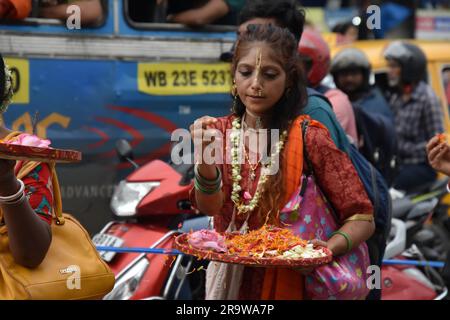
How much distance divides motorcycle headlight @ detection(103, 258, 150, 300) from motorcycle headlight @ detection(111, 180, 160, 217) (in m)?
0.34

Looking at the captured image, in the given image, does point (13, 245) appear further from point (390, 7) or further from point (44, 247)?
point (390, 7)

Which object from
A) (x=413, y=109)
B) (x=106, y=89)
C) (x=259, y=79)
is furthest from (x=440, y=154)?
(x=413, y=109)

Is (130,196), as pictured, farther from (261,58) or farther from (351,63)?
(351,63)

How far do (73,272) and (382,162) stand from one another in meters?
3.54

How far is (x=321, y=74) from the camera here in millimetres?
5281

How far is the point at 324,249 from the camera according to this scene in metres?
3.53

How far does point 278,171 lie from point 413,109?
498cm

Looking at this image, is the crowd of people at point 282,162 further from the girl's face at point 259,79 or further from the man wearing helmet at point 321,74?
the man wearing helmet at point 321,74

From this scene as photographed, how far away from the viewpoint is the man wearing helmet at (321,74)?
5121mm

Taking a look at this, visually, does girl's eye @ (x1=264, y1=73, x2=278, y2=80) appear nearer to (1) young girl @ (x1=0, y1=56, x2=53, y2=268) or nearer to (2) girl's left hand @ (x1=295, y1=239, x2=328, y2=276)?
(2) girl's left hand @ (x1=295, y1=239, x2=328, y2=276)

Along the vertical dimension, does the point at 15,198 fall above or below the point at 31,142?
below

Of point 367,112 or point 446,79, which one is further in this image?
point 446,79

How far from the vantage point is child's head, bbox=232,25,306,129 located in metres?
3.70
